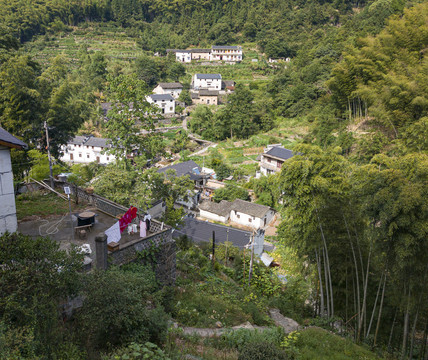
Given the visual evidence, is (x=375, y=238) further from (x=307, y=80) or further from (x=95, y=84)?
(x=95, y=84)

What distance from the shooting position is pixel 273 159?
26516mm

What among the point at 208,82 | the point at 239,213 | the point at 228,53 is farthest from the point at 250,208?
the point at 228,53

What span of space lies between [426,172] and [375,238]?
1.55m

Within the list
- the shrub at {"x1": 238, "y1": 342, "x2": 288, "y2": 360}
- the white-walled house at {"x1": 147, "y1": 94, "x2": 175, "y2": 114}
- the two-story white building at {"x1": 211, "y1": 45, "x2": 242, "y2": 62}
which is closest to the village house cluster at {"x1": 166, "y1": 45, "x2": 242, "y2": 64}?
the two-story white building at {"x1": 211, "y1": 45, "x2": 242, "y2": 62}

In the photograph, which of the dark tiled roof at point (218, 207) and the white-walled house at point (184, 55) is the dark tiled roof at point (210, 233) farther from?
the white-walled house at point (184, 55)

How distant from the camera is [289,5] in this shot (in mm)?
65562

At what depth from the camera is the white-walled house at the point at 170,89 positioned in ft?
152

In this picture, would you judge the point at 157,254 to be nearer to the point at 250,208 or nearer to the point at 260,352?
the point at 260,352

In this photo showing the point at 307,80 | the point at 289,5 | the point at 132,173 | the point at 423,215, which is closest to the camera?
the point at 423,215

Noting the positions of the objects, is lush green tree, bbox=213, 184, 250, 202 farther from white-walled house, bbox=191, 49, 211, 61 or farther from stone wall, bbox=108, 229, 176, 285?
white-walled house, bbox=191, 49, 211, 61

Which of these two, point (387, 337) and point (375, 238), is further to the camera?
point (387, 337)

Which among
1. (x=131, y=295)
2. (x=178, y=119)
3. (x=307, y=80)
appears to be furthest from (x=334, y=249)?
(x=178, y=119)

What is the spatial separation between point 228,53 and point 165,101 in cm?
2060

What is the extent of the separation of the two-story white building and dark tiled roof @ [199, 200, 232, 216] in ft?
135
